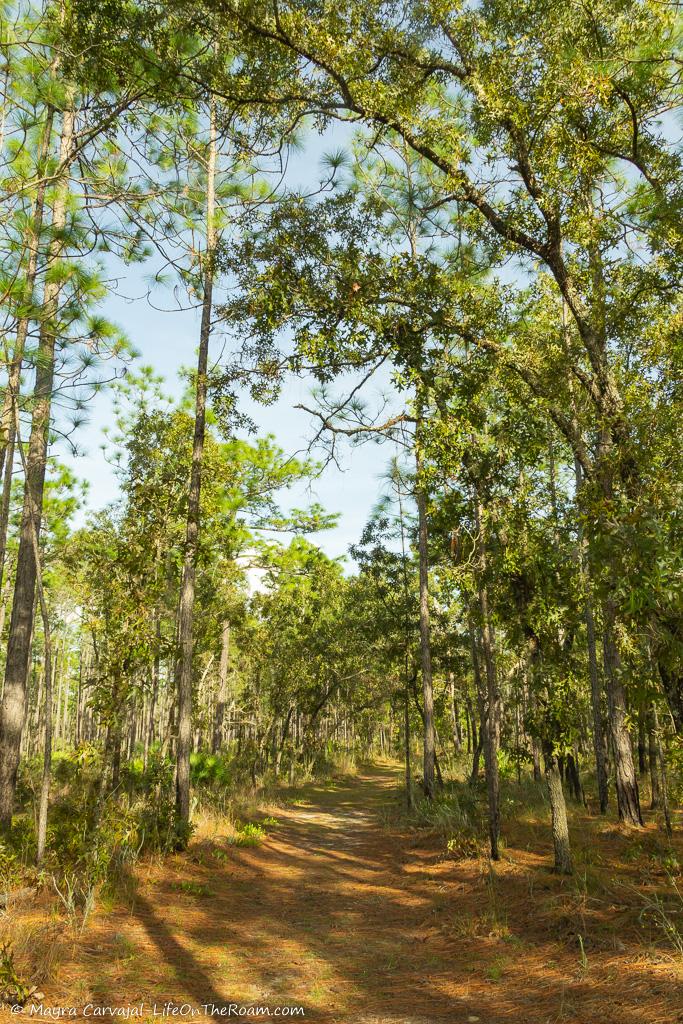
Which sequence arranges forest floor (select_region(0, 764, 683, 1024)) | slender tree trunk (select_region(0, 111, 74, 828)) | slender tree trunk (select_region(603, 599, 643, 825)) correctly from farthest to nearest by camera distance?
slender tree trunk (select_region(603, 599, 643, 825)) → slender tree trunk (select_region(0, 111, 74, 828)) → forest floor (select_region(0, 764, 683, 1024))

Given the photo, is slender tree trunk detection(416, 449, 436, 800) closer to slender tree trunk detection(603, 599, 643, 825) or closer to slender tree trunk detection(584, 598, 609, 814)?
slender tree trunk detection(584, 598, 609, 814)

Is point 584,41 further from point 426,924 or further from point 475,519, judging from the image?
point 426,924

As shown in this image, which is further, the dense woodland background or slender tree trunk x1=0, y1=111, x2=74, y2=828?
slender tree trunk x1=0, y1=111, x2=74, y2=828

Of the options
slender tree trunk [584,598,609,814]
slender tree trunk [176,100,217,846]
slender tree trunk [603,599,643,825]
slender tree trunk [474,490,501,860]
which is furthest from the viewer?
slender tree trunk [584,598,609,814]

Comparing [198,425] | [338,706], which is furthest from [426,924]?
[338,706]

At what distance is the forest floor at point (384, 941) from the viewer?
4398mm

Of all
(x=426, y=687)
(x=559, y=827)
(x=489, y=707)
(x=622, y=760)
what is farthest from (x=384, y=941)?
(x=426, y=687)

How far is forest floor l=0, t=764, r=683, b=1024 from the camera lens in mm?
4398

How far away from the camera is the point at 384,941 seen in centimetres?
623

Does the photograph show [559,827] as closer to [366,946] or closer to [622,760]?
→ [366,946]

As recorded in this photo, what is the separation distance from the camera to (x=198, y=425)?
10.4 m

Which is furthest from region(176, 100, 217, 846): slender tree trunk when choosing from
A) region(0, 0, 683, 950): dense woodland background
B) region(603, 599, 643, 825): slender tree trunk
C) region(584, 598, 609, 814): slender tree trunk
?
region(584, 598, 609, 814): slender tree trunk

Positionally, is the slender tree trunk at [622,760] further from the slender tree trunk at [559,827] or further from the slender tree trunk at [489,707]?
the slender tree trunk at [559,827]

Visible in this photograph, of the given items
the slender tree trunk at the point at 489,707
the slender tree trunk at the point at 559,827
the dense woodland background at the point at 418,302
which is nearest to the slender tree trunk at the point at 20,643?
the dense woodland background at the point at 418,302
